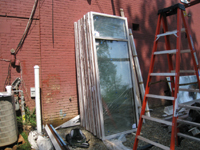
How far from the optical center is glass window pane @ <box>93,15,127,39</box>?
14.1ft

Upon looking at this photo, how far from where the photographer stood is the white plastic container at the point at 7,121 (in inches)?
132

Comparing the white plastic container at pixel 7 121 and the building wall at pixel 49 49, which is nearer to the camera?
the white plastic container at pixel 7 121

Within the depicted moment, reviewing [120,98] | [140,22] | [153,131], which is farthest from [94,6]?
[153,131]

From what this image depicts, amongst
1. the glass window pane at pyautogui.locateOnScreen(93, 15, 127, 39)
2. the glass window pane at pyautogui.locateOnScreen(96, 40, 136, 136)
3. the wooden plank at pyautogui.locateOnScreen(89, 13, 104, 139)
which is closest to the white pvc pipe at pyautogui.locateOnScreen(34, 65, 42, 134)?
the wooden plank at pyautogui.locateOnScreen(89, 13, 104, 139)

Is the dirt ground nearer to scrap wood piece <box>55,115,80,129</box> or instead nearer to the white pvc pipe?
scrap wood piece <box>55,115,80,129</box>

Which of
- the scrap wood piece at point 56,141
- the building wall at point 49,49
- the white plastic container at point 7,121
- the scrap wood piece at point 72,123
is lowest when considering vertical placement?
the scrap wood piece at point 56,141

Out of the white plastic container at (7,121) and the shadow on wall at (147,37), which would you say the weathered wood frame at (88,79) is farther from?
the shadow on wall at (147,37)

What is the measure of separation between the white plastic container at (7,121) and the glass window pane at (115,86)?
2036mm

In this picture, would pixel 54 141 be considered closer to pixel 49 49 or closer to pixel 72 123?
pixel 72 123

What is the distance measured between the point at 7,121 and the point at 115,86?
2584 mm

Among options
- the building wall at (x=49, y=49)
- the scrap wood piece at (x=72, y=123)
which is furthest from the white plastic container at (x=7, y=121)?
the scrap wood piece at (x=72, y=123)

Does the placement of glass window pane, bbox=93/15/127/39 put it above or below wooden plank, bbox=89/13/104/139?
above

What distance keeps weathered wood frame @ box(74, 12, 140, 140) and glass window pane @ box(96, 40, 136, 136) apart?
0.57ft

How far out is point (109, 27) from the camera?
4492 millimetres
